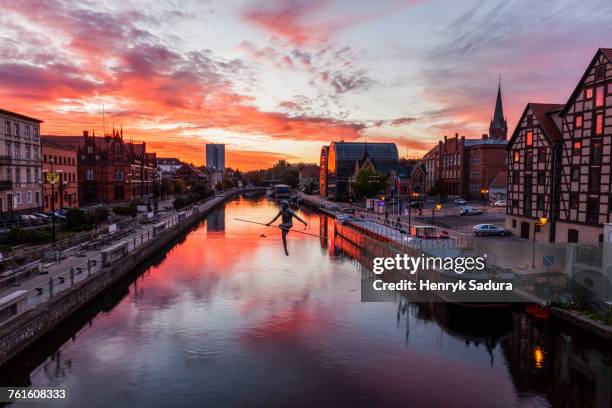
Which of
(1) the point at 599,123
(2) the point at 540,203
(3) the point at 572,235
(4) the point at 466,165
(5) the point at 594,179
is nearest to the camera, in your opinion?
(1) the point at 599,123

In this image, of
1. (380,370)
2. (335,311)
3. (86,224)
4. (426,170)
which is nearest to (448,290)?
(335,311)

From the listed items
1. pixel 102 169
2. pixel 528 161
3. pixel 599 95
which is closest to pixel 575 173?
pixel 599 95

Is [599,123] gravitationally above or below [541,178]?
above

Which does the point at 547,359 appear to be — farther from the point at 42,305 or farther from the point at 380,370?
the point at 42,305

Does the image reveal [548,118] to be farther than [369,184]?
No

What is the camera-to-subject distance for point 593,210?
31359 millimetres

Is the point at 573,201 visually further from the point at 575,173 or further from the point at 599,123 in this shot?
the point at 599,123

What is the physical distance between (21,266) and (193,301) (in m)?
10.5

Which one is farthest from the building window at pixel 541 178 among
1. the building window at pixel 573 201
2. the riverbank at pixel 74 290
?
the riverbank at pixel 74 290

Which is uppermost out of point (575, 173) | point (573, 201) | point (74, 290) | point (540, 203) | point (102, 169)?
point (102, 169)

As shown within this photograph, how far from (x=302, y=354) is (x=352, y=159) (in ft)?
359

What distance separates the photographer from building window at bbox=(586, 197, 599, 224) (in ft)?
102

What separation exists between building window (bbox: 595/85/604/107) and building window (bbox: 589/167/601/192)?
470 centimetres

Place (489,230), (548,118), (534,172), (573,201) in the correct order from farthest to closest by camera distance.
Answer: (489,230), (534,172), (548,118), (573,201)
